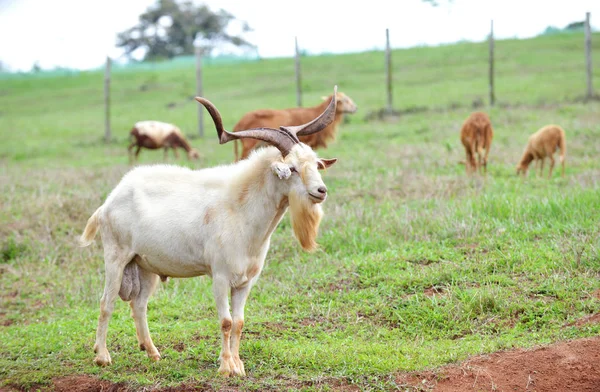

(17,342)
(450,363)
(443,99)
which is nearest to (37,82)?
(443,99)

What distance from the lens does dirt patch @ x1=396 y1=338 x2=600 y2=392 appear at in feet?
17.9

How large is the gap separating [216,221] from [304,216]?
0.77 metres

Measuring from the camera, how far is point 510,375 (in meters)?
5.54

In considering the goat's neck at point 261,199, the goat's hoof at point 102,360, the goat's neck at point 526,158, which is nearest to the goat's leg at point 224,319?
the goat's neck at point 261,199

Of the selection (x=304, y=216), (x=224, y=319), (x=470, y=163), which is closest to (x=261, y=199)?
(x=304, y=216)

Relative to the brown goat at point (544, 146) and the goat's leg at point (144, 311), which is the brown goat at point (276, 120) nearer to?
the brown goat at point (544, 146)

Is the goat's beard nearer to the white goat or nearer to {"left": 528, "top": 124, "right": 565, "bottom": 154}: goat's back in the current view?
the white goat

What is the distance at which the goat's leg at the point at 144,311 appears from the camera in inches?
254

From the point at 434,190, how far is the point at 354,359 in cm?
578

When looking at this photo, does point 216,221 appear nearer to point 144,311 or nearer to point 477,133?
point 144,311

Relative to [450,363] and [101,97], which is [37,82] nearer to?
[101,97]

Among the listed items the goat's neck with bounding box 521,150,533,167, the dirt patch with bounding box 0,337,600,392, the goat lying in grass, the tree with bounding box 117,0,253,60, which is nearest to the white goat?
the dirt patch with bounding box 0,337,600,392

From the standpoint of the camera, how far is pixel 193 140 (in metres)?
21.3

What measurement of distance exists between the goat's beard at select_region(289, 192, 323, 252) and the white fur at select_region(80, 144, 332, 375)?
0.03 metres
